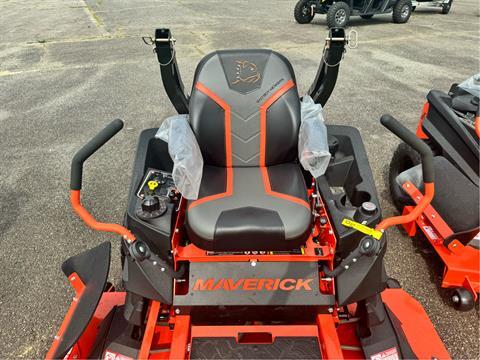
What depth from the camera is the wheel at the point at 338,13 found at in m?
8.81

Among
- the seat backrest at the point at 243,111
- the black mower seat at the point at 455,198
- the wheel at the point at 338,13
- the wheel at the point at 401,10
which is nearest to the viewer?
the seat backrest at the point at 243,111

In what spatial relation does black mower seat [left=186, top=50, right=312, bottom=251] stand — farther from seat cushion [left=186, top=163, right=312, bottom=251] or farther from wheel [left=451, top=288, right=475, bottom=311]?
wheel [left=451, top=288, right=475, bottom=311]

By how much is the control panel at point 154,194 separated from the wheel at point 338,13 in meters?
8.00

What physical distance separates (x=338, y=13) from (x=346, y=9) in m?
0.24

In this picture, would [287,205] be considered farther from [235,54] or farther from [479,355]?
[479,355]

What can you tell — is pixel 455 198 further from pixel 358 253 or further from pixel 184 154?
pixel 184 154

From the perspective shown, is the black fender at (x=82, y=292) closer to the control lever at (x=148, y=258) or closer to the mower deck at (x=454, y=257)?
the control lever at (x=148, y=258)

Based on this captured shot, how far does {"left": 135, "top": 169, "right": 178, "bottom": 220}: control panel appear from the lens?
1.81 m

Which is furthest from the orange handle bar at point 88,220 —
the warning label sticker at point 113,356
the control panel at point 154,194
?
the warning label sticker at point 113,356

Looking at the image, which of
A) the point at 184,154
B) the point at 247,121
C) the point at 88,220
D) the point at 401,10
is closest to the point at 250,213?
the point at 184,154

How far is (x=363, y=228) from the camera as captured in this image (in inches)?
63.4

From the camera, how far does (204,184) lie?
1.99 metres

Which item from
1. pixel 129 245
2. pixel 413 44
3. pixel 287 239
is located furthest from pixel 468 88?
pixel 413 44

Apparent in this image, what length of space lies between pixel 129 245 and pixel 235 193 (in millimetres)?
578
